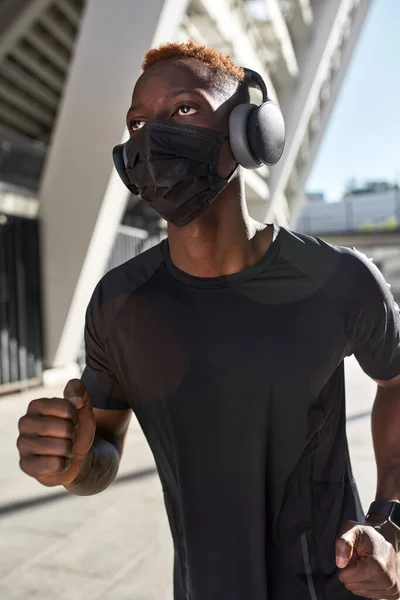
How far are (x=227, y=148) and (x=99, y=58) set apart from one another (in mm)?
7610

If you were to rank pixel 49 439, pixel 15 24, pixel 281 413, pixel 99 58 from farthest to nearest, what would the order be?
pixel 15 24 → pixel 99 58 → pixel 281 413 → pixel 49 439

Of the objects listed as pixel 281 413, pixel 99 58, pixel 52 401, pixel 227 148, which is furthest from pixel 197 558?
pixel 99 58

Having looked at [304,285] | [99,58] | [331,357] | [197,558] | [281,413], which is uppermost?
[99,58]

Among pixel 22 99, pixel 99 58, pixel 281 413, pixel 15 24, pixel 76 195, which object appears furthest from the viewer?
pixel 22 99

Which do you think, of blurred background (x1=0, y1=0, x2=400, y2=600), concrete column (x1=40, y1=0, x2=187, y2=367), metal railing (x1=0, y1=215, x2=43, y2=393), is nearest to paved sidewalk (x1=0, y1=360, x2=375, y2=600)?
blurred background (x1=0, y1=0, x2=400, y2=600)

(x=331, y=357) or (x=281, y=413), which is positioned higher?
(x=331, y=357)

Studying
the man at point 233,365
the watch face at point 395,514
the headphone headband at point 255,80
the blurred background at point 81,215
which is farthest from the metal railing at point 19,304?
the watch face at point 395,514

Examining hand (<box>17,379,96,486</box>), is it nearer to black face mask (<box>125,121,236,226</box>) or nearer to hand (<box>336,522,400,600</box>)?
black face mask (<box>125,121,236,226</box>)

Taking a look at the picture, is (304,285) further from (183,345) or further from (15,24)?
(15,24)

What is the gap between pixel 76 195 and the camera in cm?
944

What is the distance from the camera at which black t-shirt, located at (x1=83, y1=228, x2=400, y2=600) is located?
4.49 ft

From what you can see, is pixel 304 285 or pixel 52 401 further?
pixel 304 285

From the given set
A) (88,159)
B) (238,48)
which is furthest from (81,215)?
(238,48)

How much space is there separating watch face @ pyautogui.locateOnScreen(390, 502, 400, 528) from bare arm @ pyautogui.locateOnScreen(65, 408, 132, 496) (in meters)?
0.68
